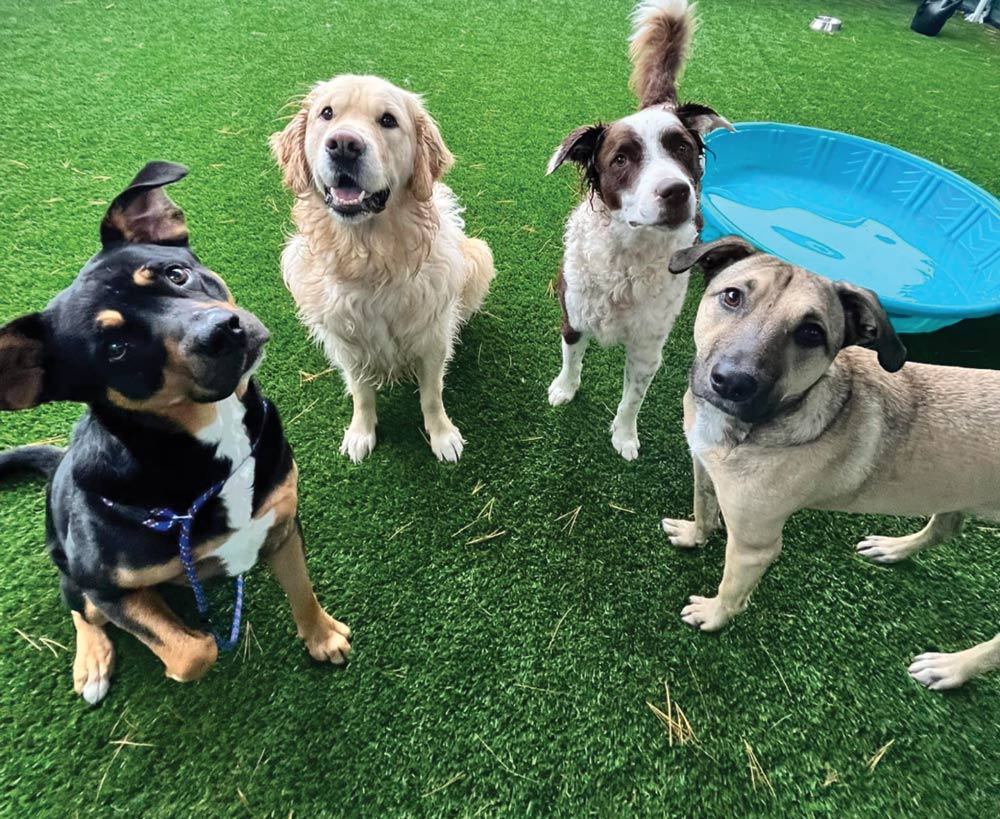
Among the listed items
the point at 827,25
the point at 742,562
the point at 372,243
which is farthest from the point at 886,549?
the point at 827,25

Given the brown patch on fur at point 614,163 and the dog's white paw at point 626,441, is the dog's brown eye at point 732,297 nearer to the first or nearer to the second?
the brown patch on fur at point 614,163

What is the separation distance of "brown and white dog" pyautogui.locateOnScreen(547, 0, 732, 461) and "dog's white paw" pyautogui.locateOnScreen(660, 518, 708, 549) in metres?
0.46

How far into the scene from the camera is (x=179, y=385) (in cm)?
137

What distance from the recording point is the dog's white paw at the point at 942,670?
2.24 meters

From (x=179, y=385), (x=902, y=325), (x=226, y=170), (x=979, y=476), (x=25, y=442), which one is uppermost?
(x=179, y=385)

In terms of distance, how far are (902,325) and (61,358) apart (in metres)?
3.77

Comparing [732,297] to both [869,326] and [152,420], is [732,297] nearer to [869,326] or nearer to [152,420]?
[869,326]

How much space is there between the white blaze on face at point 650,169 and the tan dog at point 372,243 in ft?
2.77

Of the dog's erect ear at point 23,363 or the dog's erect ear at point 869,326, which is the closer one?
the dog's erect ear at point 23,363

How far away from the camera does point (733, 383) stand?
5.83ft

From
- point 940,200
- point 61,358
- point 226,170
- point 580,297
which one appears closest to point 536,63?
point 226,170

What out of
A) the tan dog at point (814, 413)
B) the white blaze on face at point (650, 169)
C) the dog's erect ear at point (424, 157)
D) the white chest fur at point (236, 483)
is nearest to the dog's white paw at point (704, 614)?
the tan dog at point (814, 413)

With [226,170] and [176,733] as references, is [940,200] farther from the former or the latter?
[176,733]

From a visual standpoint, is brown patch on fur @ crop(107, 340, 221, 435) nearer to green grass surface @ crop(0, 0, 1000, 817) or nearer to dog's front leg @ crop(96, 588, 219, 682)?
dog's front leg @ crop(96, 588, 219, 682)
